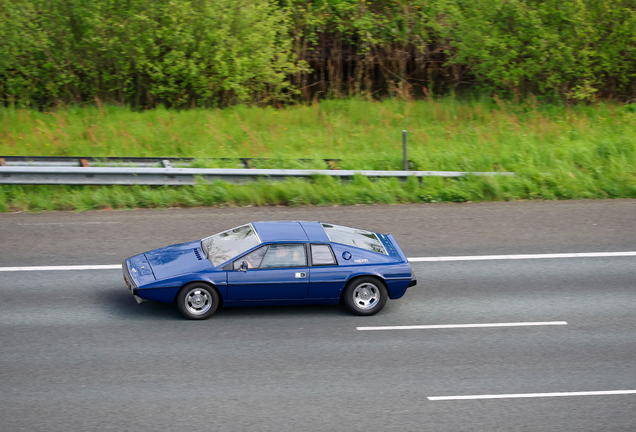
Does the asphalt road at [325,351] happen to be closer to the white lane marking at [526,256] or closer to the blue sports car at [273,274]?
the white lane marking at [526,256]

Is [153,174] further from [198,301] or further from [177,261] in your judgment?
[198,301]

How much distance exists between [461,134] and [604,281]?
8324 millimetres

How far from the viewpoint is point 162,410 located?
6.68 metres

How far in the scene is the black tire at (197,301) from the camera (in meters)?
8.63

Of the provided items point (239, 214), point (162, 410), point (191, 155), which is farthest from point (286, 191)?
point (162, 410)

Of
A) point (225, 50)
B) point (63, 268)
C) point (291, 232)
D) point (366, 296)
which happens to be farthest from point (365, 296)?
point (225, 50)

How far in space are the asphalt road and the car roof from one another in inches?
41.3

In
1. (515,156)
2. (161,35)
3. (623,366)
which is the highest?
(161,35)

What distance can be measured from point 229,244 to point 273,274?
34.0 inches

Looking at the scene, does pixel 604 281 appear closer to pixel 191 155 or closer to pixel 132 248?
pixel 132 248

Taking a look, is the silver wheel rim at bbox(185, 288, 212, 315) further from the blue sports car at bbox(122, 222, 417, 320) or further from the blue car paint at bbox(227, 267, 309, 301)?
the blue car paint at bbox(227, 267, 309, 301)

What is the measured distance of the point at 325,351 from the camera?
8.00m

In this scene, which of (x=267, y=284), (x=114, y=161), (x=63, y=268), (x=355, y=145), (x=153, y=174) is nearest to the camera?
→ (x=267, y=284)

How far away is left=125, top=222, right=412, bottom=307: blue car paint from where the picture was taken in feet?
28.2
